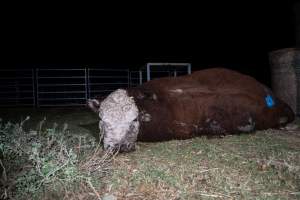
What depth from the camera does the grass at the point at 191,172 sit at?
2311mm

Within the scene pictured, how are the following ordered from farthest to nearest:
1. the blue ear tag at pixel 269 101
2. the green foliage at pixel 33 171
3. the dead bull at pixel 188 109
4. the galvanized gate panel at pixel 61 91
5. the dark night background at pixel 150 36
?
the dark night background at pixel 150 36, the galvanized gate panel at pixel 61 91, the blue ear tag at pixel 269 101, the dead bull at pixel 188 109, the green foliage at pixel 33 171

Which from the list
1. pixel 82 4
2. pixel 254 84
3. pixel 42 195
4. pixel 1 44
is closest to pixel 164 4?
pixel 82 4

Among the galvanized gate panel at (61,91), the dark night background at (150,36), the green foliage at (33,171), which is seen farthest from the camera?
the dark night background at (150,36)

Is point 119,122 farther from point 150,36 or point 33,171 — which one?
point 150,36

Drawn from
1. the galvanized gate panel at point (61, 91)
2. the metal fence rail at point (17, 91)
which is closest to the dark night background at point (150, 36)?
the galvanized gate panel at point (61, 91)

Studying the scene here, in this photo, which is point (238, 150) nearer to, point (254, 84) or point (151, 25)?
point (254, 84)

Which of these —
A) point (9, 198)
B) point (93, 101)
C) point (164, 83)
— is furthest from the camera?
point (164, 83)

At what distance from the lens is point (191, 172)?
2.73 m

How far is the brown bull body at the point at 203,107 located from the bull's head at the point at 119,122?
164 mm

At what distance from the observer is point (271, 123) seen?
440cm

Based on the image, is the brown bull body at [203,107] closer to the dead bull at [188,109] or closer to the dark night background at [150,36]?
the dead bull at [188,109]

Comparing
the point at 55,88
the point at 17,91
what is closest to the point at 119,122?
the point at 17,91

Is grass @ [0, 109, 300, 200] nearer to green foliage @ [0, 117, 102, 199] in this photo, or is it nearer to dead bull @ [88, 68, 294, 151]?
green foliage @ [0, 117, 102, 199]

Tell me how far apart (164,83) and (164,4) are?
12.9 meters
